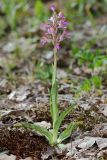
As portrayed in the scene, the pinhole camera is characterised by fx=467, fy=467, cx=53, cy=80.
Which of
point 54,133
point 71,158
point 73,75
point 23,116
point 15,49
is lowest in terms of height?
point 71,158

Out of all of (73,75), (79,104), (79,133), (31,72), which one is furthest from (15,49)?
(79,133)

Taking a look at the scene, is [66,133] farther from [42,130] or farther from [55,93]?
[55,93]

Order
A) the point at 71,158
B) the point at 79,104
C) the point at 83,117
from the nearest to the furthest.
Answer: the point at 71,158 → the point at 83,117 → the point at 79,104

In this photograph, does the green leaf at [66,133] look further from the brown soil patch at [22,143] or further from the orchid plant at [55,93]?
the brown soil patch at [22,143]

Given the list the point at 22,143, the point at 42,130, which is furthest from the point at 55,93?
the point at 22,143

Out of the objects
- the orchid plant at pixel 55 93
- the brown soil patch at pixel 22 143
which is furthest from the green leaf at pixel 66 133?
the brown soil patch at pixel 22 143

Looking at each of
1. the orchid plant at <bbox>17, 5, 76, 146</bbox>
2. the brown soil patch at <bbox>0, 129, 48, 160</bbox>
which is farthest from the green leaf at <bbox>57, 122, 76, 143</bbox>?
the brown soil patch at <bbox>0, 129, 48, 160</bbox>

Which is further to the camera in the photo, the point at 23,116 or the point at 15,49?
the point at 15,49

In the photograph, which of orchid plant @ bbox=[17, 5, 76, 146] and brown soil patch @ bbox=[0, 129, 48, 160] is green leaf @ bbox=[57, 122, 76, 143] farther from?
brown soil patch @ bbox=[0, 129, 48, 160]

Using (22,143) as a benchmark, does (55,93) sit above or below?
above

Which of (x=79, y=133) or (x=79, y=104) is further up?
(x=79, y=104)

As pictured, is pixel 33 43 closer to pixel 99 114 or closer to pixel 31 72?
pixel 31 72
